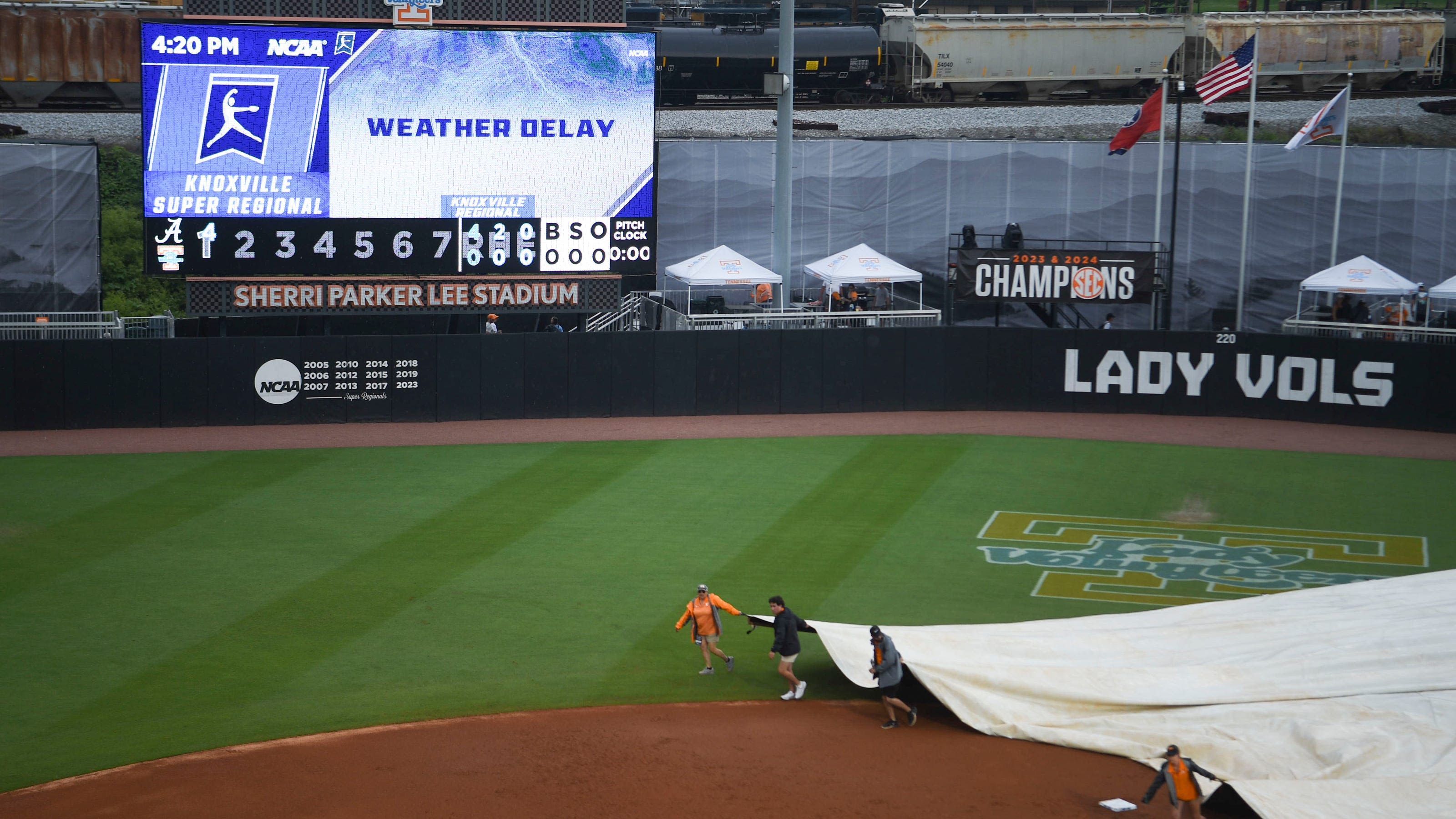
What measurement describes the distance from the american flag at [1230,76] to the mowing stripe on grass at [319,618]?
17.0 metres

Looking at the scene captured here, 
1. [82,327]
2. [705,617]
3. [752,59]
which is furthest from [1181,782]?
[752,59]

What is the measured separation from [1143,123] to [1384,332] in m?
7.38

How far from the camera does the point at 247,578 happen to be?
1970 cm

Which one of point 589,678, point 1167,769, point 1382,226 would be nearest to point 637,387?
point 589,678

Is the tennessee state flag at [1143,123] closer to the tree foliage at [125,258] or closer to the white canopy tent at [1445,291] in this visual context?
the white canopy tent at [1445,291]

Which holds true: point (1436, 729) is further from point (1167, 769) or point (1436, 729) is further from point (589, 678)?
point (589, 678)

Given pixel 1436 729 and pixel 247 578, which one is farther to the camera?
pixel 247 578

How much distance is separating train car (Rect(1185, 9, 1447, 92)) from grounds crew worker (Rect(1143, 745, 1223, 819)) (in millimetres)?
39316

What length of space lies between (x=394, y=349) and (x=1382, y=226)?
29.1 meters

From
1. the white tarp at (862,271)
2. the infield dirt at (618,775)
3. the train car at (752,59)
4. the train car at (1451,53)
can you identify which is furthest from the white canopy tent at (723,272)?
the train car at (1451,53)

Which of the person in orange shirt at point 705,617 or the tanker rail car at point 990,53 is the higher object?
the tanker rail car at point 990,53

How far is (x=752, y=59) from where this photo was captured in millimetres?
45469

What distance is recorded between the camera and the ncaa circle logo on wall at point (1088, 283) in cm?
3331

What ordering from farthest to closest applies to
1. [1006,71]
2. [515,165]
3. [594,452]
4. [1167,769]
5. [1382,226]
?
1. [1006,71]
2. [1382,226]
3. [515,165]
4. [594,452]
5. [1167,769]
